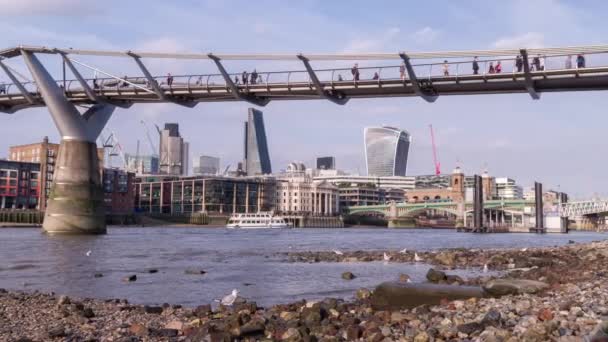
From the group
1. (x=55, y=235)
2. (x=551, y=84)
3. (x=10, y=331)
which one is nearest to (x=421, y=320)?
(x=10, y=331)

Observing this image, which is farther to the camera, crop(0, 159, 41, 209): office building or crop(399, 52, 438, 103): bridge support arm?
crop(0, 159, 41, 209): office building

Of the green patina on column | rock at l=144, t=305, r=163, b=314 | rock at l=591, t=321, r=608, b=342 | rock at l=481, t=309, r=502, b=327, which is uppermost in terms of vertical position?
the green patina on column

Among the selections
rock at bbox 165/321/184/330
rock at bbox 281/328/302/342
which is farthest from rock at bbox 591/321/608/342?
rock at bbox 165/321/184/330

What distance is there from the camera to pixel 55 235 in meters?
60.7

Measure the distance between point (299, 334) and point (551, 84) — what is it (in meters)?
34.5

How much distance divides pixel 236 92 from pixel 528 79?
910 inches

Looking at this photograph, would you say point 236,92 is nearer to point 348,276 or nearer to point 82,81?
point 82,81

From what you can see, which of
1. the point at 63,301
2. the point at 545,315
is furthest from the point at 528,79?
the point at 545,315

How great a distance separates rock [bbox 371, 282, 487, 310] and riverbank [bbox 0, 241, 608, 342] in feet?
1.38

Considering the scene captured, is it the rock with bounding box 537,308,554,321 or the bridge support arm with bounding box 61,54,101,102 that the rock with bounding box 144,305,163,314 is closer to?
the rock with bounding box 537,308,554,321

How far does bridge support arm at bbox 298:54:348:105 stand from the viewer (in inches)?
1889

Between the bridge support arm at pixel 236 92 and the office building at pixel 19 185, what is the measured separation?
4218 inches

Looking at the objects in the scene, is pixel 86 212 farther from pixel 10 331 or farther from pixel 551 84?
pixel 10 331

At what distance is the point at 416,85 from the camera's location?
45781 mm
